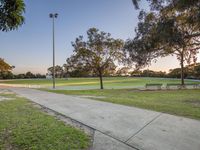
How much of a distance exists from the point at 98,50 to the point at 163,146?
24669 mm

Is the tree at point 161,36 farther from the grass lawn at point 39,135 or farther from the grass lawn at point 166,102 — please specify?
the grass lawn at point 39,135

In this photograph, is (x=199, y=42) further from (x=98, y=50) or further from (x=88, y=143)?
(x=88, y=143)

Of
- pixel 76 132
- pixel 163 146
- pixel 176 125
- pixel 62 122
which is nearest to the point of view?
pixel 163 146

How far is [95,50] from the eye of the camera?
29.1 m

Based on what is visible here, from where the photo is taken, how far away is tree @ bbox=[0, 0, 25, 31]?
160 inches

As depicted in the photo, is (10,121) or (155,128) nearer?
(155,128)

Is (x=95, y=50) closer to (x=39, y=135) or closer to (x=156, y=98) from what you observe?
(x=156, y=98)

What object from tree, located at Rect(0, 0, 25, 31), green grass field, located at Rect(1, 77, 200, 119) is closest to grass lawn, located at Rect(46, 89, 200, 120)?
green grass field, located at Rect(1, 77, 200, 119)

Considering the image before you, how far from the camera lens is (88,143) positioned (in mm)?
5129

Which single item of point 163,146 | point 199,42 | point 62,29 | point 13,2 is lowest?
point 163,146

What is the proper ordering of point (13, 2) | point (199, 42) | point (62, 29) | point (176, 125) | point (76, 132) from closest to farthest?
point (13, 2) → point (76, 132) → point (176, 125) → point (199, 42) → point (62, 29)

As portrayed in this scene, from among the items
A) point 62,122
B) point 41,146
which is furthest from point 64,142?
point 62,122

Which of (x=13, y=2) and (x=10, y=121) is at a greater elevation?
(x=13, y=2)

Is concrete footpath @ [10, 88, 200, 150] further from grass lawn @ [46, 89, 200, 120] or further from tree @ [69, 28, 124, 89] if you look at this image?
tree @ [69, 28, 124, 89]
